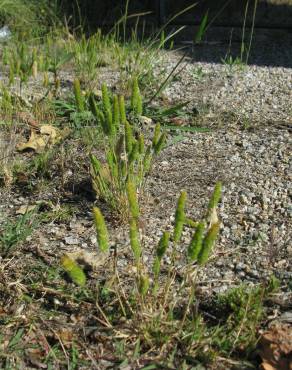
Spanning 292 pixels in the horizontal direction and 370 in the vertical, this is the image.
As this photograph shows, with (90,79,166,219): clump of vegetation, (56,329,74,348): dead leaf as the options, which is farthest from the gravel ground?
(56,329,74,348): dead leaf

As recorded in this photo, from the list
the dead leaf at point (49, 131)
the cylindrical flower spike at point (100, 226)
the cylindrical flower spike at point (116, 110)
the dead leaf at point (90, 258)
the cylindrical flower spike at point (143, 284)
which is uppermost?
the cylindrical flower spike at point (116, 110)

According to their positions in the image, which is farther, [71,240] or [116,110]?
[71,240]

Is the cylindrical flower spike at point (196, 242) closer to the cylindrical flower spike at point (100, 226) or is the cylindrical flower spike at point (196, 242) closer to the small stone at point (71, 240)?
the cylindrical flower spike at point (100, 226)

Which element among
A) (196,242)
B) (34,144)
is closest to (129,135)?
(196,242)

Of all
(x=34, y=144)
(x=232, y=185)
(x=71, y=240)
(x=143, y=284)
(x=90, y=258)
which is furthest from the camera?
(x=34, y=144)

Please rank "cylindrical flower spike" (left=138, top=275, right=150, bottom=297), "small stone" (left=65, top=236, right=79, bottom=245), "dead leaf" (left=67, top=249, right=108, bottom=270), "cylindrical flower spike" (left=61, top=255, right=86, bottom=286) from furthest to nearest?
"small stone" (left=65, top=236, right=79, bottom=245), "dead leaf" (left=67, top=249, right=108, bottom=270), "cylindrical flower spike" (left=138, top=275, right=150, bottom=297), "cylindrical flower spike" (left=61, top=255, right=86, bottom=286)

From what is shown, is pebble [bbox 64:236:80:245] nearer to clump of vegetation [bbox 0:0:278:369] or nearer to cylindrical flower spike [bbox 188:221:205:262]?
clump of vegetation [bbox 0:0:278:369]

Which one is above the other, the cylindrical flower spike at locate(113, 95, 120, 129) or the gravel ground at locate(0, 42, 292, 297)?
the cylindrical flower spike at locate(113, 95, 120, 129)

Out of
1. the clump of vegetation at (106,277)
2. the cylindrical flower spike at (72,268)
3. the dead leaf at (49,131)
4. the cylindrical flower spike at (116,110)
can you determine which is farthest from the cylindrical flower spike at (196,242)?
the dead leaf at (49,131)

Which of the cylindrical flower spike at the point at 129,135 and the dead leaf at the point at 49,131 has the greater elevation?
the cylindrical flower spike at the point at 129,135

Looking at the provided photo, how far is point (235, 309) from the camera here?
5.09 feet

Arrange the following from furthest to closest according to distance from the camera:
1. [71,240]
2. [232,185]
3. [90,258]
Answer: [232,185] < [71,240] < [90,258]

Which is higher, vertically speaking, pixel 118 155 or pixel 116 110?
pixel 116 110

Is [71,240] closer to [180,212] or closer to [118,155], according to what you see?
[118,155]
